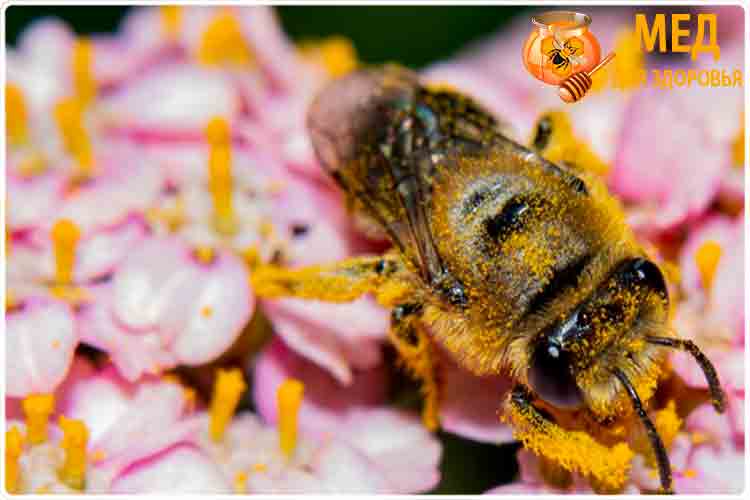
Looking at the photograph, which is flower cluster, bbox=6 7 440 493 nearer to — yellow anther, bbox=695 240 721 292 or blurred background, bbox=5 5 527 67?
yellow anther, bbox=695 240 721 292

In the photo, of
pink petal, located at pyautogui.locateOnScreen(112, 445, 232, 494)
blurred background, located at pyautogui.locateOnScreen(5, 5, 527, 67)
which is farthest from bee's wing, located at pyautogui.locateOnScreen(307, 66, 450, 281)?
blurred background, located at pyautogui.locateOnScreen(5, 5, 527, 67)

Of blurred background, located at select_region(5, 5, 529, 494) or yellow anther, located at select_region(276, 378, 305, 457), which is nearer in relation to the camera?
yellow anther, located at select_region(276, 378, 305, 457)

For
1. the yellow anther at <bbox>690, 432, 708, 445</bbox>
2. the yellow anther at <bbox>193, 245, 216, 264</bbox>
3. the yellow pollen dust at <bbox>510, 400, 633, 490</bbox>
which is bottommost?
the yellow anther at <bbox>690, 432, 708, 445</bbox>

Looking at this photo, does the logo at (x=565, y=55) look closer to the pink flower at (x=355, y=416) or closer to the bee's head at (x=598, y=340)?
the bee's head at (x=598, y=340)

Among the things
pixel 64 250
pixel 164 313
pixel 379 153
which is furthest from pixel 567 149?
pixel 64 250

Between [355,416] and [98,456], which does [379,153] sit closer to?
[355,416]
